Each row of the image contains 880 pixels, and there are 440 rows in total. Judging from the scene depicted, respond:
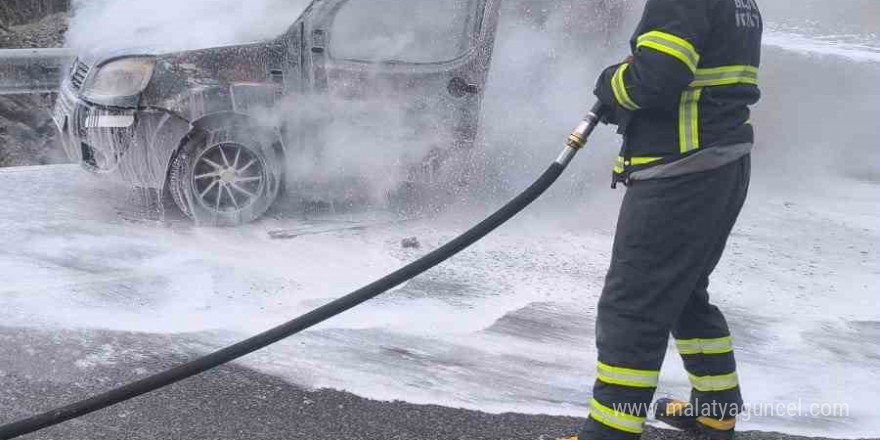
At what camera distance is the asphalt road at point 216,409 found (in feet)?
11.3

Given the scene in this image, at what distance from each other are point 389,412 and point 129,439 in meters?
0.94

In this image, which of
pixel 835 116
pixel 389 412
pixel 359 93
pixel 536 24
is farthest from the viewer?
pixel 835 116

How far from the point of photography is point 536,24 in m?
6.41

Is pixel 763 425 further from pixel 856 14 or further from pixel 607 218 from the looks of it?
pixel 856 14

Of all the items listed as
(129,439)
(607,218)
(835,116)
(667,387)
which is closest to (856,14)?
(835,116)

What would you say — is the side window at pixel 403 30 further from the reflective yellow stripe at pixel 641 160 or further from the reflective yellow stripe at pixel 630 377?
the reflective yellow stripe at pixel 630 377

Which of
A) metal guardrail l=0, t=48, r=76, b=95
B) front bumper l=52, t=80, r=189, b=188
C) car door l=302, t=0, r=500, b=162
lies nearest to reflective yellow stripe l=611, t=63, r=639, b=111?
car door l=302, t=0, r=500, b=162

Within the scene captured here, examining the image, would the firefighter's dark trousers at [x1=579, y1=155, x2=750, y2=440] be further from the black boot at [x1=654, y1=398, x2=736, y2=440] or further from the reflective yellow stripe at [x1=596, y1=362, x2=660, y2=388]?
the black boot at [x1=654, y1=398, x2=736, y2=440]

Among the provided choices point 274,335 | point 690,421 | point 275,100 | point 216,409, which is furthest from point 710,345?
point 275,100

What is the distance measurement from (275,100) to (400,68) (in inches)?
31.1

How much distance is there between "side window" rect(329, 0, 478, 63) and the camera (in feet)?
19.5

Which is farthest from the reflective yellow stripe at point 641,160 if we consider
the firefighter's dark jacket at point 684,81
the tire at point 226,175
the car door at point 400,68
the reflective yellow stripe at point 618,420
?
the tire at point 226,175

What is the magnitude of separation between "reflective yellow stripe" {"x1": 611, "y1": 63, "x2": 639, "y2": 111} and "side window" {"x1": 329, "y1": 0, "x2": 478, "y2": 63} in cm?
303

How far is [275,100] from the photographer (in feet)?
19.0
